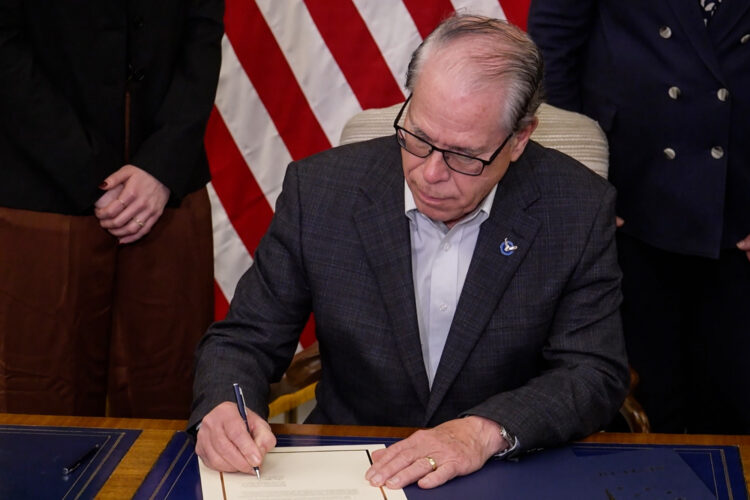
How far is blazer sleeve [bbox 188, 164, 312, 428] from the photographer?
228 cm

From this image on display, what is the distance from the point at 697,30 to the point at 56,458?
1873 mm

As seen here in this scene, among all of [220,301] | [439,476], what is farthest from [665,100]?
[220,301]

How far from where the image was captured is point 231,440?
6.30 ft

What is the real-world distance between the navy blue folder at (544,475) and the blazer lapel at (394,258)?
0.90ft

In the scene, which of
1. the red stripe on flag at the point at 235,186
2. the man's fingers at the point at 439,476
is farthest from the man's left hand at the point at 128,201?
the man's fingers at the point at 439,476

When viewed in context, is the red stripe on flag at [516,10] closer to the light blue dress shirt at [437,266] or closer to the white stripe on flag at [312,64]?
the white stripe on flag at [312,64]

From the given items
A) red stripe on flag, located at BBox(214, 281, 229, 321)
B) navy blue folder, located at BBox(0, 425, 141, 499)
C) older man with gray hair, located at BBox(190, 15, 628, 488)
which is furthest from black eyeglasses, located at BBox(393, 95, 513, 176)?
red stripe on flag, located at BBox(214, 281, 229, 321)

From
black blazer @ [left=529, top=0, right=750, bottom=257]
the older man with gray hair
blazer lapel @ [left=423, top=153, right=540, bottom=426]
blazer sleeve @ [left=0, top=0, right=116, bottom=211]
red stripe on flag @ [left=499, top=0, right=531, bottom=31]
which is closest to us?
the older man with gray hair

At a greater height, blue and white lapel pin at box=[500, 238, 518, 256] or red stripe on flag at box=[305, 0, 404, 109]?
red stripe on flag at box=[305, 0, 404, 109]

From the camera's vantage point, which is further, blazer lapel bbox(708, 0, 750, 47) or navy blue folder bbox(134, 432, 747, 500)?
blazer lapel bbox(708, 0, 750, 47)

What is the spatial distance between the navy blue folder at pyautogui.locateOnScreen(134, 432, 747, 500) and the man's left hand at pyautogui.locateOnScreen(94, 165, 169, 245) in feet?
2.90

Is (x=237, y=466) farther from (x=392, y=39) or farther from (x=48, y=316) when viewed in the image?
(x=392, y=39)

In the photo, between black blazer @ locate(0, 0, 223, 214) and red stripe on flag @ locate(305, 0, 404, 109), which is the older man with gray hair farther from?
red stripe on flag @ locate(305, 0, 404, 109)

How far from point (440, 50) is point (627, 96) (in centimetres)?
95
